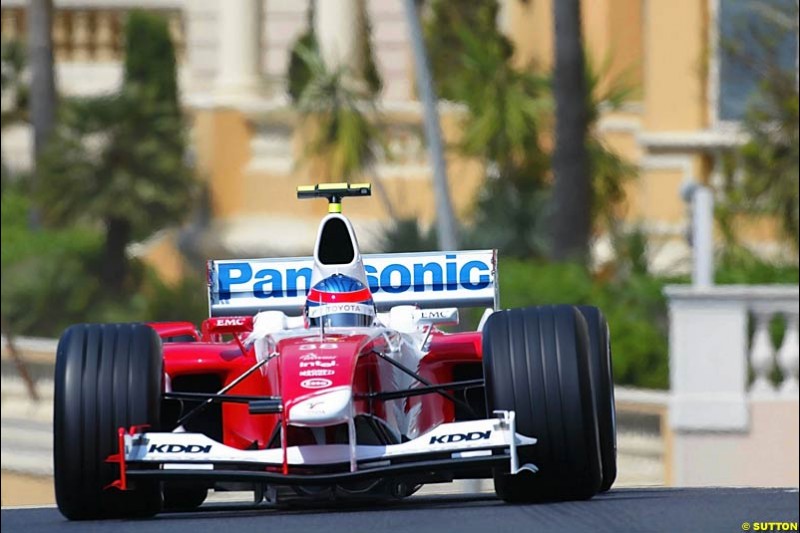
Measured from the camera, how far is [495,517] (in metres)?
9.70

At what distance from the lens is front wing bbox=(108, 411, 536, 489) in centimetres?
987

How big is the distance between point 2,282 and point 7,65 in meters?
6.52

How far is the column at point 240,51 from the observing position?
1405 inches

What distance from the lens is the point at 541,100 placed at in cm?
3198

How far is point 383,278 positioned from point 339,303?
1591mm

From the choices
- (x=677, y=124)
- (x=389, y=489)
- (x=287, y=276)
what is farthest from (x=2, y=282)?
(x=389, y=489)

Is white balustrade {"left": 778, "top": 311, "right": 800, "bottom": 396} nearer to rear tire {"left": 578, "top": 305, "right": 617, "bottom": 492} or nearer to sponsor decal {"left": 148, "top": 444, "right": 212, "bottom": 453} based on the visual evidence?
rear tire {"left": 578, "top": 305, "right": 617, "bottom": 492}

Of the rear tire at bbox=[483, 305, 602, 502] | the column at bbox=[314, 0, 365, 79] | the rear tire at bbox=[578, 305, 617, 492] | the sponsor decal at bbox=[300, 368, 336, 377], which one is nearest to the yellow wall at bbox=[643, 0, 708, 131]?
the column at bbox=[314, 0, 365, 79]

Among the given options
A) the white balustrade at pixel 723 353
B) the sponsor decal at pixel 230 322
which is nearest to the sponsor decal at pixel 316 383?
the sponsor decal at pixel 230 322

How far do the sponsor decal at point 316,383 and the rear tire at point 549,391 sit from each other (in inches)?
27.2

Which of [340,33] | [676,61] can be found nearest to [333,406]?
[676,61]

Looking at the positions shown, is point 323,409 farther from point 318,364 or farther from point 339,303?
point 339,303

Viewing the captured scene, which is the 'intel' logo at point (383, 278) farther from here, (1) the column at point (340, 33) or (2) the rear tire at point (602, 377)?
(1) the column at point (340, 33)

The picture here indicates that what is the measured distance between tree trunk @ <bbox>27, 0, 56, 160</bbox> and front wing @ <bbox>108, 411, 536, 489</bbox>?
2521 cm
